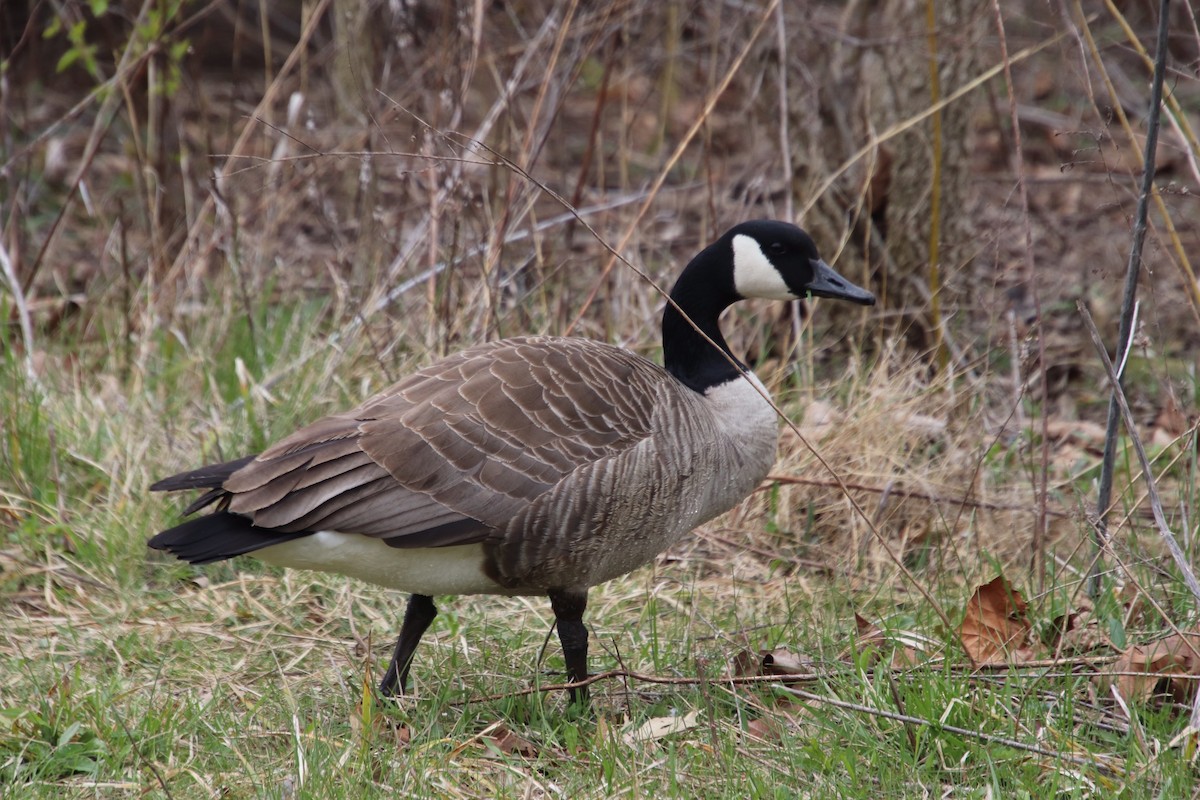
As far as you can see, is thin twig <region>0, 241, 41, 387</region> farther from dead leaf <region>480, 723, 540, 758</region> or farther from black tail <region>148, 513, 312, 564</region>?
dead leaf <region>480, 723, 540, 758</region>

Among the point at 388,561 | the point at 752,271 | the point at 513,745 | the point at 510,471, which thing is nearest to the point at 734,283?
the point at 752,271

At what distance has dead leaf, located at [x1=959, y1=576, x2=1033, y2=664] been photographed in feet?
11.4

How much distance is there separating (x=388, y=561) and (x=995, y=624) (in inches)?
64.5

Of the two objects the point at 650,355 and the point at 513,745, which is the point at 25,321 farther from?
the point at 513,745

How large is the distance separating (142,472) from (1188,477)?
141 inches

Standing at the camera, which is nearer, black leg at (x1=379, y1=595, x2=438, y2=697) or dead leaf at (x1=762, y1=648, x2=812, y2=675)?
dead leaf at (x1=762, y1=648, x2=812, y2=675)

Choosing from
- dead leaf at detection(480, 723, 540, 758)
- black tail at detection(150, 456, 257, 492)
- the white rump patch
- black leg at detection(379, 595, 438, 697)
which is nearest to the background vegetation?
dead leaf at detection(480, 723, 540, 758)

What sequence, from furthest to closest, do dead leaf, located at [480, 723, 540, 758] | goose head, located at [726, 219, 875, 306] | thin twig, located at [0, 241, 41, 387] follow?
thin twig, located at [0, 241, 41, 387]
goose head, located at [726, 219, 875, 306]
dead leaf, located at [480, 723, 540, 758]

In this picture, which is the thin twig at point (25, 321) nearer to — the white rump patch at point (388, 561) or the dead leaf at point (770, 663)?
the white rump patch at point (388, 561)

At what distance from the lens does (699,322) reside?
163 inches

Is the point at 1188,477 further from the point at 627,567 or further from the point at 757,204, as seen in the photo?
the point at 757,204

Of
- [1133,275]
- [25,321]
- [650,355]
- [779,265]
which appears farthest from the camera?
[650,355]

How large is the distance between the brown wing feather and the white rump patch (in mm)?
71

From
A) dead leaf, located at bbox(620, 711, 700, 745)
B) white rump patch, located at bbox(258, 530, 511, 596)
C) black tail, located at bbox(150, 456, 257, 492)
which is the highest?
black tail, located at bbox(150, 456, 257, 492)
